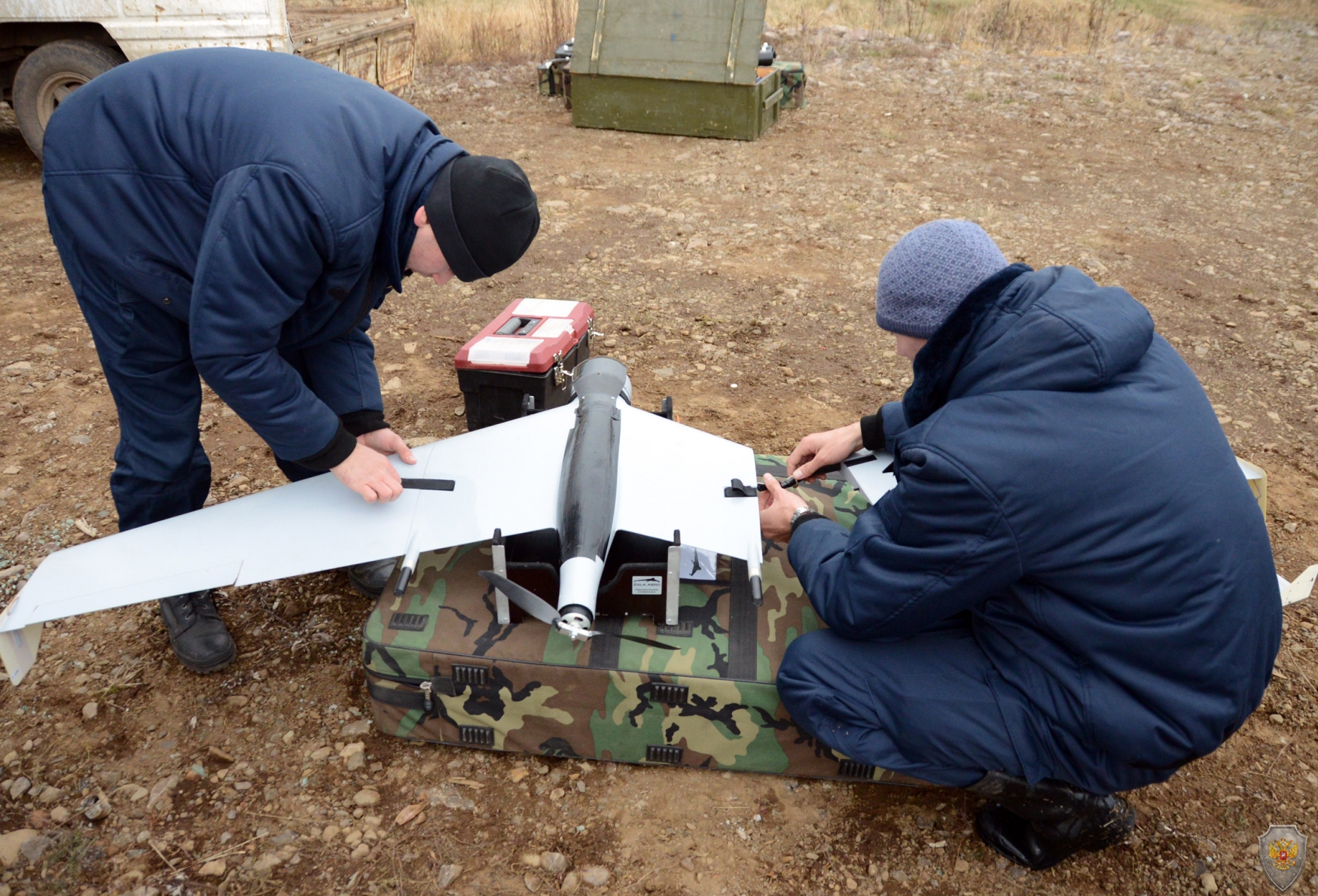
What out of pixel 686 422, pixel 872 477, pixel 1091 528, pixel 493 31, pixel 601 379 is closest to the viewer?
pixel 1091 528

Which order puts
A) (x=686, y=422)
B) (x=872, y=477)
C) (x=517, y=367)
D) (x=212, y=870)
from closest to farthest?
(x=212, y=870) < (x=872, y=477) < (x=517, y=367) < (x=686, y=422)

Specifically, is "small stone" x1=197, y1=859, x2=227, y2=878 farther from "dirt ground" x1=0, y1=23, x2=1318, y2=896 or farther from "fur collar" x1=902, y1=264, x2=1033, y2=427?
"fur collar" x1=902, y1=264, x2=1033, y2=427

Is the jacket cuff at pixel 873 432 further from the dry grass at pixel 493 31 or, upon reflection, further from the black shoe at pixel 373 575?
the dry grass at pixel 493 31

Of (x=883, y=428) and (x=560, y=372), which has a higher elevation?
(x=883, y=428)

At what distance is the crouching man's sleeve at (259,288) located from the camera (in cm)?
206

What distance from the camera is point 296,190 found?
2.08 metres

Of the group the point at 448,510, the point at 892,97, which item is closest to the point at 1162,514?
the point at 448,510

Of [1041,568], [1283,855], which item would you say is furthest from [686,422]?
[1283,855]

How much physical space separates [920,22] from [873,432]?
1529cm

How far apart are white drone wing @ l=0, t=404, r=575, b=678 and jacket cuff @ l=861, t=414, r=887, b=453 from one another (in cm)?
107

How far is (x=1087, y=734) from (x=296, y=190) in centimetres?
237

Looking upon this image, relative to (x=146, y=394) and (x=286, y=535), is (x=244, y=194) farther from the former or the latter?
(x=286, y=535)

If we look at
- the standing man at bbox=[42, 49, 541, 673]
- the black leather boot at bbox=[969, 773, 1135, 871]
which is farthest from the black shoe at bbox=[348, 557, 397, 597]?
the black leather boot at bbox=[969, 773, 1135, 871]

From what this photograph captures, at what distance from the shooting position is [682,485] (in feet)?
9.21
